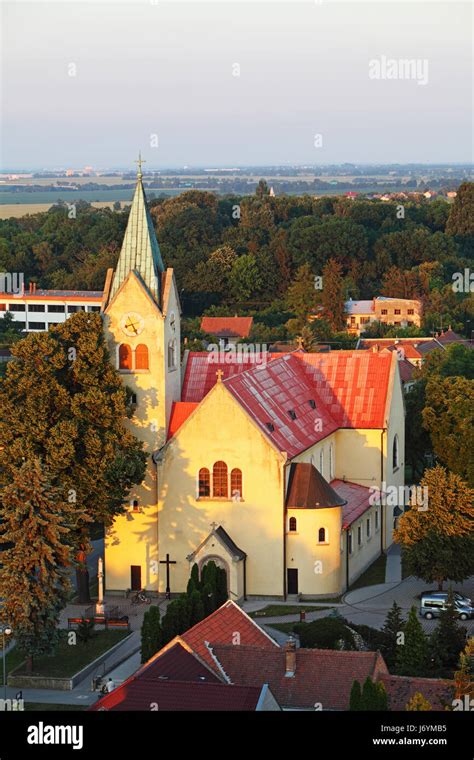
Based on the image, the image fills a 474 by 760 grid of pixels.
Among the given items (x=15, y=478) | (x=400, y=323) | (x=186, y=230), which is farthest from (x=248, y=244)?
(x=15, y=478)

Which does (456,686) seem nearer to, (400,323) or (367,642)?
(367,642)

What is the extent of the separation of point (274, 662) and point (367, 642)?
8.25m

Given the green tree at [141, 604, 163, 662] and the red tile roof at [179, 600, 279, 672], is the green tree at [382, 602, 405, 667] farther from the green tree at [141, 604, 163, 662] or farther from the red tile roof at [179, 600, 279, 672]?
the green tree at [141, 604, 163, 662]

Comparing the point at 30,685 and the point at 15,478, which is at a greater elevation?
the point at 15,478

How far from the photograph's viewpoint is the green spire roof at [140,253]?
208 feet

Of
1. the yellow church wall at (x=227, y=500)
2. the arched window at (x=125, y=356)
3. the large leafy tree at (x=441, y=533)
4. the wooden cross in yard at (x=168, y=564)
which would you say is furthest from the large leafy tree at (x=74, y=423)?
the large leafy tree at (x=441, y=533)

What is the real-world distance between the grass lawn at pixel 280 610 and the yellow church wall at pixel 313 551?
4.17ft

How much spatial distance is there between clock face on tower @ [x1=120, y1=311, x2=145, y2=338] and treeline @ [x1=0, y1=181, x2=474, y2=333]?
Result: 83.3 metres

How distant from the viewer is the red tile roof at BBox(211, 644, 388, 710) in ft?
147

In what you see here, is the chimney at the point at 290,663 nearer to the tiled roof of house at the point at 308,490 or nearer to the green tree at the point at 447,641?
the green tree at the point at 447,641

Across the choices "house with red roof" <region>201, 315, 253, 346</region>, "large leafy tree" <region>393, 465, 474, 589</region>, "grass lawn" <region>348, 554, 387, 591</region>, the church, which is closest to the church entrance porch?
the church

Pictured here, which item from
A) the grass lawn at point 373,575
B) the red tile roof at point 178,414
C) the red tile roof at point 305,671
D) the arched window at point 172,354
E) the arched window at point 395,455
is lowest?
the grass lawn at point 373,575
